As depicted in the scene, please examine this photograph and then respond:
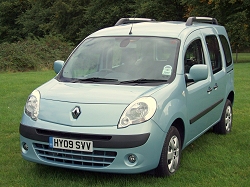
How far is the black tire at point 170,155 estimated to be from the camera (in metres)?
4.69

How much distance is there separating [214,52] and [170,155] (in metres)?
2.34

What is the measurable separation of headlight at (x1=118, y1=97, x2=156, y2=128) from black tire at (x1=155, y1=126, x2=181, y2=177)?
1.36ft

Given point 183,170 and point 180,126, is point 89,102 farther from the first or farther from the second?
point 183,170

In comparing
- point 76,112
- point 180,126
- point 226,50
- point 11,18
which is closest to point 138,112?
point 76,112

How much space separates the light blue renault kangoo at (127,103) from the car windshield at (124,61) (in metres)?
0.01

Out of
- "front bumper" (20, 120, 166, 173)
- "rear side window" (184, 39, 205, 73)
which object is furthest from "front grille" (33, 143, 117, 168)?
"rear side window" (184, 39, 205, 73)

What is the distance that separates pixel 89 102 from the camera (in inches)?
180

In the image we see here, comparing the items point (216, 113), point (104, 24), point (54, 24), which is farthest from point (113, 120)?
point (54, 24)

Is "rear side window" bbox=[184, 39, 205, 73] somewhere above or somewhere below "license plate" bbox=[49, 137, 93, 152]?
above

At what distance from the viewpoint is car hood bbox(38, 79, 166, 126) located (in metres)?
4.43

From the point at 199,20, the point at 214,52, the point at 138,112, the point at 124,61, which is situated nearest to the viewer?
the point at 138,112

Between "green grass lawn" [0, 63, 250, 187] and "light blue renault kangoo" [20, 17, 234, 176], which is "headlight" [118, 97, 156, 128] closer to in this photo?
"light blue renault kangoo" [20, 17, 234, 176]

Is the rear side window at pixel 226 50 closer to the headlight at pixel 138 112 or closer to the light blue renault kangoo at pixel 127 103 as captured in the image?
the light blue renault kangoo at pixel 127 103

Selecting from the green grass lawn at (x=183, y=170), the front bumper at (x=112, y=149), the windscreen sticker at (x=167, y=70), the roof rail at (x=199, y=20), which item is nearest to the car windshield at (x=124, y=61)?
the windscreen sticker at (x=167, y=70)
